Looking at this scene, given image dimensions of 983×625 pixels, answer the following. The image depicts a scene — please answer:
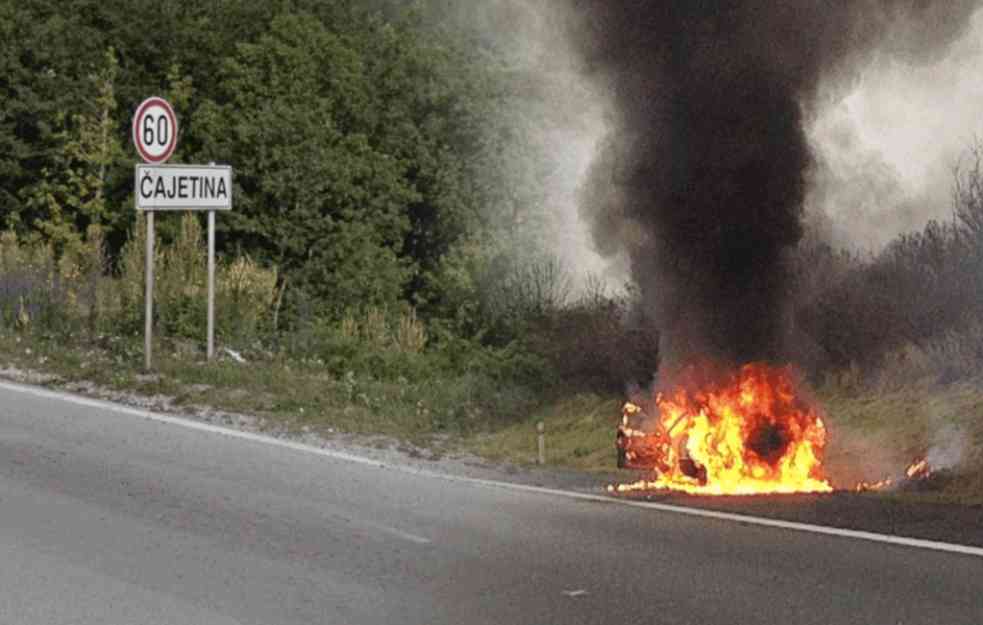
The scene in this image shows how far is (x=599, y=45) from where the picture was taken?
41.4 ft

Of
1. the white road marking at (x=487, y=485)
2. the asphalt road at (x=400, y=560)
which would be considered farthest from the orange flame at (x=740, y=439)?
the asphalt road at (x=400, y=560)

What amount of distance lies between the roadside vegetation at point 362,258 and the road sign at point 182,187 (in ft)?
5.21

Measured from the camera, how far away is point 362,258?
2916 cm

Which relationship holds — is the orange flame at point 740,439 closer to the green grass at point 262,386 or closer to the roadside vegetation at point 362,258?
the roadside vegetation at point 362,258

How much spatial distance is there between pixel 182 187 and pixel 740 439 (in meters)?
7.69

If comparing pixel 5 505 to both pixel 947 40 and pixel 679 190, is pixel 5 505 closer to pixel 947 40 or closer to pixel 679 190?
pixel 679 190

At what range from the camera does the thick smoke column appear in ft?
39.2

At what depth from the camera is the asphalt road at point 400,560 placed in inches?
283

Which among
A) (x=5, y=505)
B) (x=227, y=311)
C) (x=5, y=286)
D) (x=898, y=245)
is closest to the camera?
(x=5, y=505)

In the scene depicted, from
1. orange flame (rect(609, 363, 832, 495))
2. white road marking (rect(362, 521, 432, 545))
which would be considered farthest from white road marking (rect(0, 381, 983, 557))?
orange flame (rect(609, 363, 832, 495))

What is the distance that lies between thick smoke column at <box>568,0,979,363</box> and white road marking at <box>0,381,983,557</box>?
2.15 meters

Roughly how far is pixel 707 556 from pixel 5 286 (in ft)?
49.1

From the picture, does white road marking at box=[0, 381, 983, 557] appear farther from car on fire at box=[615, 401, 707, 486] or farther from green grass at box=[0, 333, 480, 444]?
car on fire at box=[615, 401, 707, 486]

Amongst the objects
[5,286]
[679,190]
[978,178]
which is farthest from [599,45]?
[5,286]
